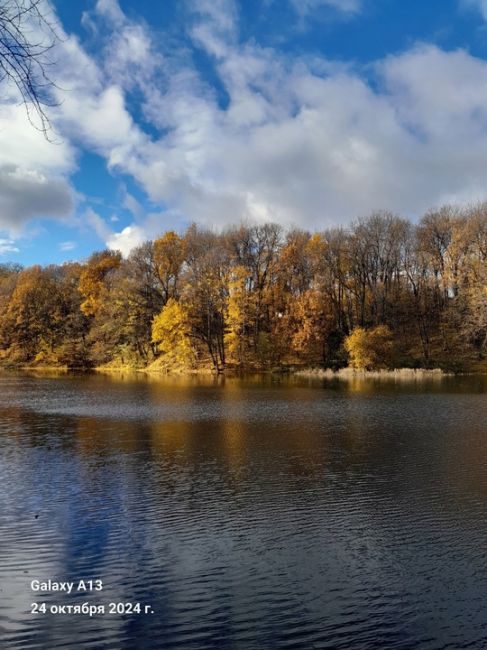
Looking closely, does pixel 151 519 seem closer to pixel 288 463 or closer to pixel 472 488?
pixel 288 463

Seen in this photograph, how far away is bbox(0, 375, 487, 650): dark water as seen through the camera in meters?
6.55

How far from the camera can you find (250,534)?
9664mm

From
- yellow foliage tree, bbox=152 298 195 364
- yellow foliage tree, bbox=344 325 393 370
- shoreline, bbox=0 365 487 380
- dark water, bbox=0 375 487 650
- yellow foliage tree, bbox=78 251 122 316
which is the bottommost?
dark water, bbox=0 375 487 650

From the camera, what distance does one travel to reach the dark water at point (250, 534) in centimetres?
655

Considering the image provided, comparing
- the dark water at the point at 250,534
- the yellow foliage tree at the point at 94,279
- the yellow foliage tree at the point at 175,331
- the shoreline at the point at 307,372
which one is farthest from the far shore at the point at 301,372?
the dark water at the point at 250,534

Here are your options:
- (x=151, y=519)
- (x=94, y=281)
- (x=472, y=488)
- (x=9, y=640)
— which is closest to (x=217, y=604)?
(x=9, y=640)

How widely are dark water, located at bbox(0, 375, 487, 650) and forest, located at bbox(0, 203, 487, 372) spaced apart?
Answer: 37.4 m

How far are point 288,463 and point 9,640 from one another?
387 inches

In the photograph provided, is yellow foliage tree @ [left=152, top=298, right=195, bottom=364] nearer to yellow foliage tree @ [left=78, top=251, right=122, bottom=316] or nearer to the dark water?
yellow foliage tree @ [left=78, top=251, right=122, bottom=316]

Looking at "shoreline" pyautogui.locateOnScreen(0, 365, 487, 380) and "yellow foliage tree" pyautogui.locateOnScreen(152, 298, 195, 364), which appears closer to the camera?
"shoreline" pyautogui.locateOnScreen(0, 365, 487, 380)

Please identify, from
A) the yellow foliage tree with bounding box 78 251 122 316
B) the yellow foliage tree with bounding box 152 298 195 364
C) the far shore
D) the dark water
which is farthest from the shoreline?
the dark water

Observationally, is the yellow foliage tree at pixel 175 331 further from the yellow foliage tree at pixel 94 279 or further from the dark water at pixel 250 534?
the dark water at pixel 250 534

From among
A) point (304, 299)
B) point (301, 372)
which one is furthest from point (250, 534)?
point (304, 299)

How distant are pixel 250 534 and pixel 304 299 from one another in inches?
1989
